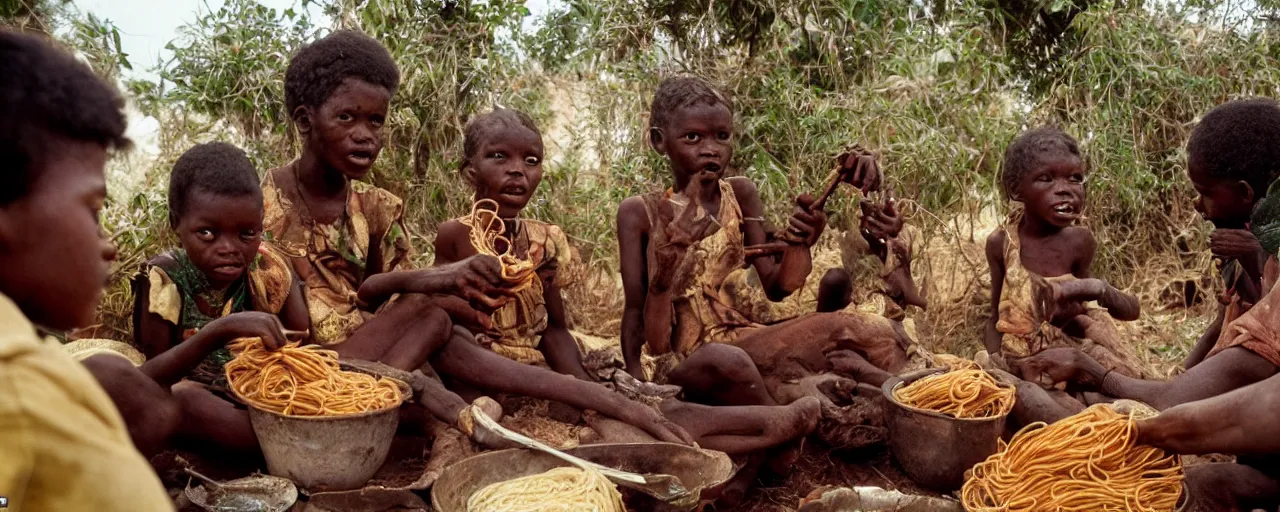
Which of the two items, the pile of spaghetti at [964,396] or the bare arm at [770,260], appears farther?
the bare arm at [770,260]

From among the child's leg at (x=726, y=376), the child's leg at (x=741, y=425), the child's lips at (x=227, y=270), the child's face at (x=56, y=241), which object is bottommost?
the child's leg at (x=741, y=425)

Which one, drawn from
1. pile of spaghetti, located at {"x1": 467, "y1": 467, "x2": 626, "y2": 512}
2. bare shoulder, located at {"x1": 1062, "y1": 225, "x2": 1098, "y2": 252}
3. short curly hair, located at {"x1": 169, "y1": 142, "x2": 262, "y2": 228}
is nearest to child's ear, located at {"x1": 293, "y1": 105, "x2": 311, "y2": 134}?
short curly hair, located at {"x1": 169, "y1": 142, "x2": 262, "y2": 228}

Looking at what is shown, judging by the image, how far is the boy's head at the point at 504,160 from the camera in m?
4.55

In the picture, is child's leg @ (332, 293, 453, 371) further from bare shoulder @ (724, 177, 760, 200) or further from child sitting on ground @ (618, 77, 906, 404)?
bare shoulder @ (724, 177, 760, 200)

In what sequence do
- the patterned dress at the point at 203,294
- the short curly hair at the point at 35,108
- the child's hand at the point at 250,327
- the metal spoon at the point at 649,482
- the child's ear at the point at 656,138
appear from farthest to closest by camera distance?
the child's ear at the point at 656,138 < the patterned dress at the point at 203,294 < the child's hand at the point at 250,327 < the metal spoon at the point at 649,482 < the short curly hair at the point at 35,108

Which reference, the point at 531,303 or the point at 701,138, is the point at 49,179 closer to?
the point at 531,303

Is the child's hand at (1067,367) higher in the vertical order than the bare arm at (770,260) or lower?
lower

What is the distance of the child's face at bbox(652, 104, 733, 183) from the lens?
4832 millimetres

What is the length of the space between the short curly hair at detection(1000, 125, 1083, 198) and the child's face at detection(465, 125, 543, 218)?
2.37 meters

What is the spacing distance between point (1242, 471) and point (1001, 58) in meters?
4.16

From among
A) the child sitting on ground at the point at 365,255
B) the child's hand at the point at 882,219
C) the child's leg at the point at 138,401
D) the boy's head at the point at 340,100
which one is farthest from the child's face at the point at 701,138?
the child's leg at the point at 138,401

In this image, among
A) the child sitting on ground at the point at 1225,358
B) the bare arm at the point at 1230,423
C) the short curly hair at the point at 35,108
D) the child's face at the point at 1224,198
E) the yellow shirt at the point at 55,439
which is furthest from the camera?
the child's face at the point at 1224,198

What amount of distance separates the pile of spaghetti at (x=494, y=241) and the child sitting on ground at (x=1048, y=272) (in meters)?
2.13

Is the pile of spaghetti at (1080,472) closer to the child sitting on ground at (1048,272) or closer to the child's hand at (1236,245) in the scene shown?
the child sitting on ground at (1048,272)
